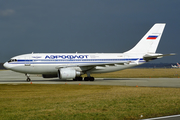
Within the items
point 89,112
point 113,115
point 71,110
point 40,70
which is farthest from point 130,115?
point 40,70

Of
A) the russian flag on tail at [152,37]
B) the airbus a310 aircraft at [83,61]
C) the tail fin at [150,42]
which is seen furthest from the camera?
the russian flag on tail at [152,37]

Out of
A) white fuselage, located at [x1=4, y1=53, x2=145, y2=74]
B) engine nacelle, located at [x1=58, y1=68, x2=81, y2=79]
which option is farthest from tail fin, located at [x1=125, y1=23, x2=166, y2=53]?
engine nacelle, located at [x1=58, y1=68, x2=81, y2=79]

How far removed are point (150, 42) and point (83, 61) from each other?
37.9 ft

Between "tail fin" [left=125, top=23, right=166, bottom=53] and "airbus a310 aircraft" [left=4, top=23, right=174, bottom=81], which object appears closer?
"airbus a310 aircraft" [left=4, top=23, right=174, bottom=81]

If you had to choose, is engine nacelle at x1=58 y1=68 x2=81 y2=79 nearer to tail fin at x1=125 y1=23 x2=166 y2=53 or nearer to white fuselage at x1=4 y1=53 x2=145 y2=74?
white fuselage at x1=4 y1=53 x2=145 y2=74

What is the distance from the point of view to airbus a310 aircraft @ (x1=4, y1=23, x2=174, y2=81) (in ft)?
104

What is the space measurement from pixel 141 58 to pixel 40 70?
1532 cm

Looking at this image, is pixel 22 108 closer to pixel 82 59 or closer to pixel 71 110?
pixel 71 110

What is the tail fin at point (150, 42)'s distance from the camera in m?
37.4

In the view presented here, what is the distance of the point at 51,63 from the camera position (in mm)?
32406

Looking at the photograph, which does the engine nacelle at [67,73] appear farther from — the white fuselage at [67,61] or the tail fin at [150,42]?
the tail fin at [150,42]

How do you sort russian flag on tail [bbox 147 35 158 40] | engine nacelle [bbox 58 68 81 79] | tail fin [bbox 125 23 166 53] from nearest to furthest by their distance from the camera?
engine nacelle [bbox 58 68 81 79] → tail fin [bbox 125 23 166 53] → russian flag on tail [bbox 147 35 158 40]

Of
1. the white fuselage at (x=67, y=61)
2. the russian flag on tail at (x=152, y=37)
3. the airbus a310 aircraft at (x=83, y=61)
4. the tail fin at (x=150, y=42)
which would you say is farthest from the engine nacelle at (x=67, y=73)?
the russian flag on tail at (x=152, y=37)

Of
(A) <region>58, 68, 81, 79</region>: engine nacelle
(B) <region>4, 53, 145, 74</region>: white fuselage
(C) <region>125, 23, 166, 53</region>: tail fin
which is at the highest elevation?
(C) <region>125, 23, 166, 53</region>: tail fin
